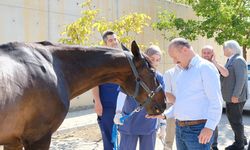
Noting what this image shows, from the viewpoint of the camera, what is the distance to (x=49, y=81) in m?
2.84

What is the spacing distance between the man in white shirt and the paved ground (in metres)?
3.02

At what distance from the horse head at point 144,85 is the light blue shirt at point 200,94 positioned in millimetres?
214

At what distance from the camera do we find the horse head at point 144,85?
3314 mm

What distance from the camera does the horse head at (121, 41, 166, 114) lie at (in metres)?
3.31

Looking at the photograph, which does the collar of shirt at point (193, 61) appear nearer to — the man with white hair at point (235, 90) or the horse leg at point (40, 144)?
the horse leg at point (40, 144)

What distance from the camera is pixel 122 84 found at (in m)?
Result: 3.47

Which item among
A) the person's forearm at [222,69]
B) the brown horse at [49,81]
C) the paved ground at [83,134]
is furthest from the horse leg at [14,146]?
the person's forearm at [222,69]

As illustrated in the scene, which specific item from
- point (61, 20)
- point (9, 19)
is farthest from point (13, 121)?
point (61, 20)

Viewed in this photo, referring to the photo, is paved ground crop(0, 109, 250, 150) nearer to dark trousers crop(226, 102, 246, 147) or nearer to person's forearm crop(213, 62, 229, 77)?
dark trousers crop(226, 102, 246, 147)

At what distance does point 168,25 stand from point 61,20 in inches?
165

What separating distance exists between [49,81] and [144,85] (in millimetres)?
937

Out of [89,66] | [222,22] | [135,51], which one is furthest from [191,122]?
[222,22]

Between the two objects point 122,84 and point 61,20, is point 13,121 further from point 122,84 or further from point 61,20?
point 61,20

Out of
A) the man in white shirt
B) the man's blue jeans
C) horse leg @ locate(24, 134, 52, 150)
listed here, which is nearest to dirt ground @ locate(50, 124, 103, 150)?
the man's blue jeans
